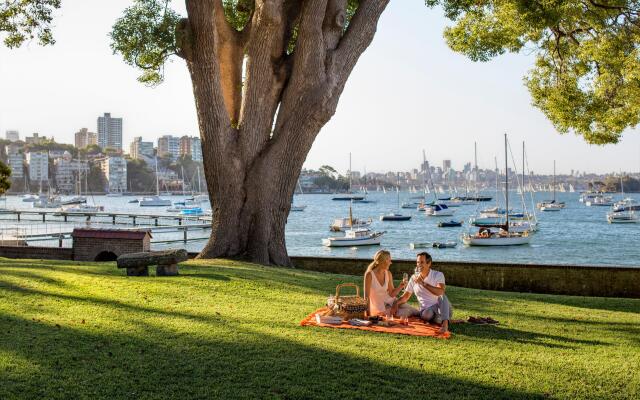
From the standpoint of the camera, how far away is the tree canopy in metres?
15.0

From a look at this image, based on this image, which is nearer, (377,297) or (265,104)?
(377,297)

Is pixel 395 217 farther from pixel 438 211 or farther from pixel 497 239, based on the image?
pixel 497 239

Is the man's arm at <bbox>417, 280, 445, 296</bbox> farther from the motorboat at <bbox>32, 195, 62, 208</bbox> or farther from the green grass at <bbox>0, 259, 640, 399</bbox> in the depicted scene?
the motorboat at <bbox>32, 195, 62, 208</bbox>

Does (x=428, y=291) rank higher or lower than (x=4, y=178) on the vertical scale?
lower

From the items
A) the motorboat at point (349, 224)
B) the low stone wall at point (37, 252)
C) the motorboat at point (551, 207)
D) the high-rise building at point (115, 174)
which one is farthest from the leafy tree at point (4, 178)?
the high-rise building at point (115, 174)

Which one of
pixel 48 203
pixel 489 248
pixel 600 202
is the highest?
pixel 48 203

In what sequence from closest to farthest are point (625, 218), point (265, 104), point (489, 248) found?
point (265, 104) → point (489, 248) → point (625, 218)

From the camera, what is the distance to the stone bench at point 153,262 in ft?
35.9

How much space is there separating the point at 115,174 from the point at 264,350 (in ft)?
576

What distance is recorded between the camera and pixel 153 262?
10930mm

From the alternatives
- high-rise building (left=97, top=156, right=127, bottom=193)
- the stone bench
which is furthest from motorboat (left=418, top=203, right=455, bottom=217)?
high-rise building (left=97, top=156, right=127, bottom=193)

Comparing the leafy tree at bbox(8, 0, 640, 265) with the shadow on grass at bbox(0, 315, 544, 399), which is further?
the leafy tree at bbox(8, 0, 640, 265)

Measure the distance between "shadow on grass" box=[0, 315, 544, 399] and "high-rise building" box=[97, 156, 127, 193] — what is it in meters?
171

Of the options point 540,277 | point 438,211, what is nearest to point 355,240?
point 540,277
